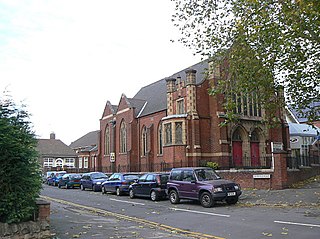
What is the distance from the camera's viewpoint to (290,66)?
13734 millimetres

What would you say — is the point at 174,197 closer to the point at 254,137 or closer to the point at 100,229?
the point at 100,229

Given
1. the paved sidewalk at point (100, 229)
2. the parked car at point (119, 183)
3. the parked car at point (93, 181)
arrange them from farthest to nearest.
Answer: the parked car at point (93, 181)
the parked car at point (119, 183)
the paved sidewalk at point (100, 229)

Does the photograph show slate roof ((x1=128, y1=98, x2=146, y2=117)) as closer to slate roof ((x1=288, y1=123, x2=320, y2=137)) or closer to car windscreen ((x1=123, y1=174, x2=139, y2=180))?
slate roof ((x1=288, y1=123, x2=320, y2=137))

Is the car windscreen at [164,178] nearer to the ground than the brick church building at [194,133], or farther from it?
nearer to the ground

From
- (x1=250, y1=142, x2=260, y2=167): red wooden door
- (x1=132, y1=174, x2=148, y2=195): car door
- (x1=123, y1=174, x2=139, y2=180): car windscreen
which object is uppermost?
(x1=250, y1=142, x2=260, y2=167): red wooden door

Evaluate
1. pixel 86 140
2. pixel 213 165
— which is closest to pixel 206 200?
pixel 213 165

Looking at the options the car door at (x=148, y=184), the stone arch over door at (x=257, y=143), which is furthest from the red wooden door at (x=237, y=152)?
the car door at (x=148, y=184)

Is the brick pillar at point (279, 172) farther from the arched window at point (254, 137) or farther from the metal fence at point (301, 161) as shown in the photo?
the arched window at point (254, 137)

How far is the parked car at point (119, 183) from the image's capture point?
2412 cm

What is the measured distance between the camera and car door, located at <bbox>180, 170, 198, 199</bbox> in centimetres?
1734

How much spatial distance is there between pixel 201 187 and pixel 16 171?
977 cm

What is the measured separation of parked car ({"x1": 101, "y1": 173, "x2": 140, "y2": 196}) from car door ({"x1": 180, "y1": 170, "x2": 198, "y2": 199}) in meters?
6.87

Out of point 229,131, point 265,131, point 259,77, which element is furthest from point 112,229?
point 265,131

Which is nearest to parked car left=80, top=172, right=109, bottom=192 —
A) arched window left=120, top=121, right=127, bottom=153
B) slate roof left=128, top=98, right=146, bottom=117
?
arched window left=120, top=121, right=127, bottom=153
